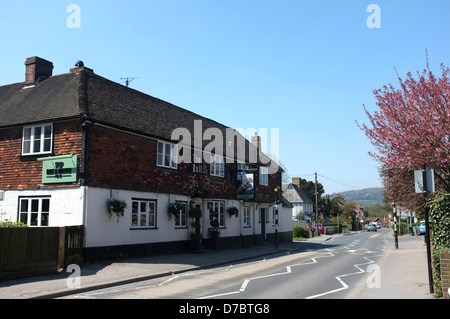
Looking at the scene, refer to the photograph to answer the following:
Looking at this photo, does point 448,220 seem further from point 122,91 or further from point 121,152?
point 122,91

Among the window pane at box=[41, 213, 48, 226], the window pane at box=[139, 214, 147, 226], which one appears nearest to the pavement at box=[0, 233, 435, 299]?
the window pane at box=[139, 214, 147, 226]

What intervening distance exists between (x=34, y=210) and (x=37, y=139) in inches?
124

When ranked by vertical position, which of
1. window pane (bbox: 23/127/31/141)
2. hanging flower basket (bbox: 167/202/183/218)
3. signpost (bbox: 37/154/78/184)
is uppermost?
window pane (bbox: 23/127/31/141)

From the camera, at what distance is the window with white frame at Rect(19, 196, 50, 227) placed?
17.3m

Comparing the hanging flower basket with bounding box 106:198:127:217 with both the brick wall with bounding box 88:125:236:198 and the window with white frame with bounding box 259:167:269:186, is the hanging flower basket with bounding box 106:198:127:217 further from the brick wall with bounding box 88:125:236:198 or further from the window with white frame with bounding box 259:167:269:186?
the window with white frame with bounding box 259:167:269:186

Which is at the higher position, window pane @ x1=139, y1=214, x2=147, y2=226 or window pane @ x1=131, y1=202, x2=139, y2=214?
window pane @ x1=131, y1=202, x2=139, y2=214

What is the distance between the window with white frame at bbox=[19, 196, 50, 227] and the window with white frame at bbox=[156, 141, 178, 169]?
5728mm

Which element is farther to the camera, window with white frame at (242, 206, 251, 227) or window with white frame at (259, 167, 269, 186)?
window with white frame at (259, 167, 269, 186)

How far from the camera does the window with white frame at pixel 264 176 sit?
3172 centimetres

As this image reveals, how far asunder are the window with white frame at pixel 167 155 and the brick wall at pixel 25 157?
15.5ft
